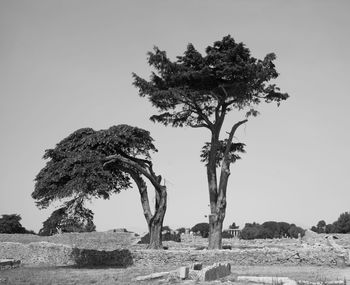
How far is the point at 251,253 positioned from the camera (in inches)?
870

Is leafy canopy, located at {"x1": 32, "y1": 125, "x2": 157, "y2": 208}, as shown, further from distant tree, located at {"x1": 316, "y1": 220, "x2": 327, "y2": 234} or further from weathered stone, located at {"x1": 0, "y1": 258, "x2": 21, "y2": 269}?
distant tree, located at {"x1": 316, "y1": 220, "x2": 327, "y2": 234}

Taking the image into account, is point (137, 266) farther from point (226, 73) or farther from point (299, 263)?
point (226, 73)

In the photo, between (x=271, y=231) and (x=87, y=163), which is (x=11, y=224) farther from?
(x=87, y=163)

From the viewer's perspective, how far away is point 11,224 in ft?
206

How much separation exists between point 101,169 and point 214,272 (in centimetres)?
964

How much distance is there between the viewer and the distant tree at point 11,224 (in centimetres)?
6166

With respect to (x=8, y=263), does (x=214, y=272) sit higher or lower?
higher

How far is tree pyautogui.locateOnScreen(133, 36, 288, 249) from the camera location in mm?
24844

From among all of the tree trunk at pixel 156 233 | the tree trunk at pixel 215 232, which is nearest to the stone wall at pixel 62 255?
the tree trunk at pixel 156 233

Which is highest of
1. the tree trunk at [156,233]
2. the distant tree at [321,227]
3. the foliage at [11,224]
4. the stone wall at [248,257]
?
the distant tree at [321,227]

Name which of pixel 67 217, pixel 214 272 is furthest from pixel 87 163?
pixel 214 272

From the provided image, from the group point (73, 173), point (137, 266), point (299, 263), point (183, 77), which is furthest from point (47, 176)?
point (299, 263)

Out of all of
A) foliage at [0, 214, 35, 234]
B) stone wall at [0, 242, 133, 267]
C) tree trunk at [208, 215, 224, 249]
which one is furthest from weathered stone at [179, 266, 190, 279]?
foliage at [0, 214, 35, 234]

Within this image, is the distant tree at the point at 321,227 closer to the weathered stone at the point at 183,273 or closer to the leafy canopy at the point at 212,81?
the leafy canopy at the point at 212,81
